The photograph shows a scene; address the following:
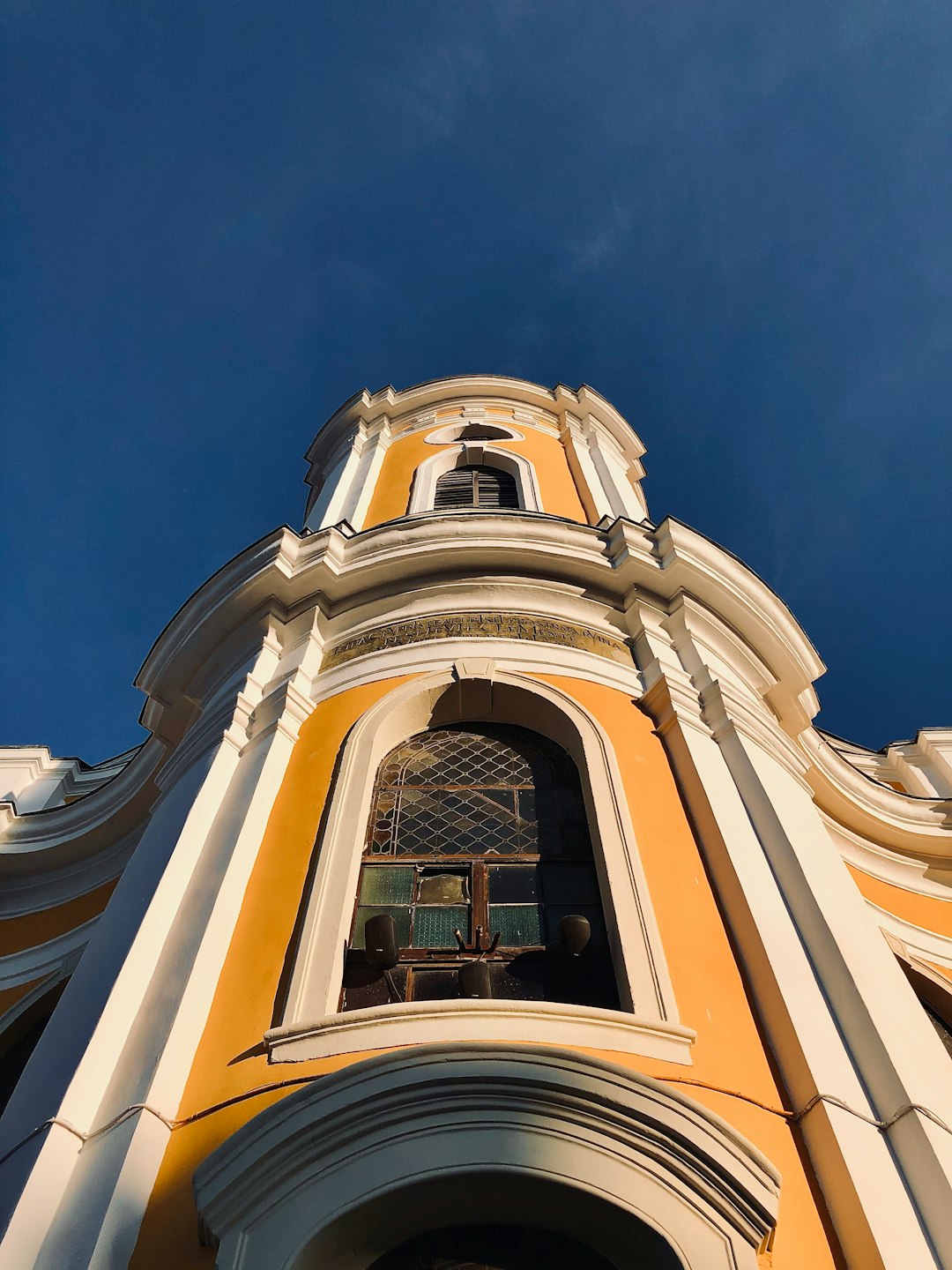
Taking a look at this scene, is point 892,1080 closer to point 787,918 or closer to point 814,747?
point 787,918

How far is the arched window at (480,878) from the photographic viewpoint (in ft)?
20.4

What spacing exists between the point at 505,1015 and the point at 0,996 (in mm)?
6592

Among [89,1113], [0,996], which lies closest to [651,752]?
[89,1113]

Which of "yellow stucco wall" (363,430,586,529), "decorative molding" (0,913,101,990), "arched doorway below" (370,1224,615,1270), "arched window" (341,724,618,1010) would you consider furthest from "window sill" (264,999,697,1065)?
"yellow stucco wall" (363,430,586,529)

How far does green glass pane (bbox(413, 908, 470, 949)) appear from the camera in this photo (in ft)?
21.6

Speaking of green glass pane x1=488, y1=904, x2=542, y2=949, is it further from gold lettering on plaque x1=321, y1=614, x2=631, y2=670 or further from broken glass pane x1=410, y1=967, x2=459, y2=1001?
gold lettering on plaque x1=321, y1=614, x2=631, y2=670

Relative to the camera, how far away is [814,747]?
Result: 11.3 m

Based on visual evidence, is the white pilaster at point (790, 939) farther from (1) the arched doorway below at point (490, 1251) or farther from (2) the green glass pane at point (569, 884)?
Answer: (1) the arched doorway below at point (490, 1251)

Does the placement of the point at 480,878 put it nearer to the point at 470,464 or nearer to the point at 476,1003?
the point at 476,1003

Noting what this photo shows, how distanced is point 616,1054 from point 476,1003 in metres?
0.73

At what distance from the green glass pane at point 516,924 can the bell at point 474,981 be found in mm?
458

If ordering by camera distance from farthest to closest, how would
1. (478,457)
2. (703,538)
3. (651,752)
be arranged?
(478,457) < (703,538) < (651,752)

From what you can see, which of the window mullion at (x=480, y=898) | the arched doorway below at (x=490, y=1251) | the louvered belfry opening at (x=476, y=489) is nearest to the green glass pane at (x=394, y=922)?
the window mullion at (x=480, y=898)

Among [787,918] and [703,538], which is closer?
[787,918]
